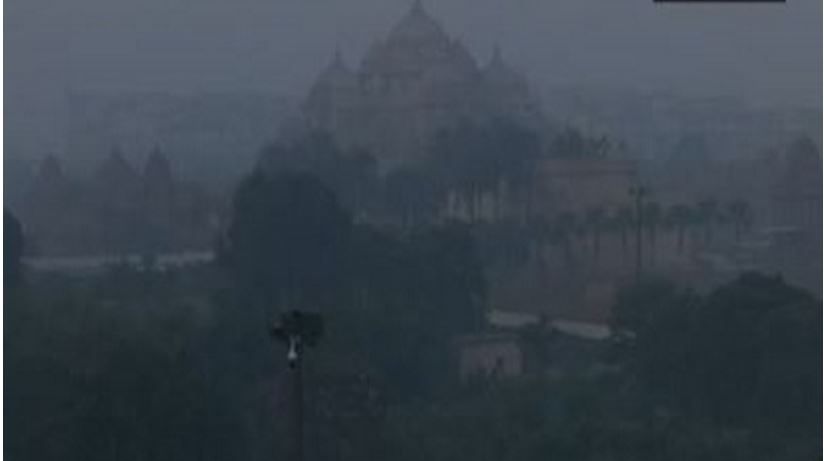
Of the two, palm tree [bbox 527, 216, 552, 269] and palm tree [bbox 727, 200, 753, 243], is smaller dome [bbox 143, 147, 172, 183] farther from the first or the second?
palm tree [bbox 727, 200, 753, 243]

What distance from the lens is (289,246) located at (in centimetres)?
398

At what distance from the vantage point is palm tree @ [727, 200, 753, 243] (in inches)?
154

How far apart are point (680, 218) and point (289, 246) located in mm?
862

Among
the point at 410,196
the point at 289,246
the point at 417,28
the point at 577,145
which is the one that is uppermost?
the point at 417,28

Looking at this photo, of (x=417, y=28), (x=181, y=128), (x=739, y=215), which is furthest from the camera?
(x=739, y=215)

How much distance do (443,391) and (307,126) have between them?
0.65m

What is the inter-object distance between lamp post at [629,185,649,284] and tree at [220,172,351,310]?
0.64 meters

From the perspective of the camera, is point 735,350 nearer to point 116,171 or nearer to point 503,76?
point 503,76

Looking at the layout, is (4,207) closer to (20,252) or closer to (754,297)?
(20,252)

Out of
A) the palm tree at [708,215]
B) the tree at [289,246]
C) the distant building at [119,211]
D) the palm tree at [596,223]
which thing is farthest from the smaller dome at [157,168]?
the palm tree at [708,215]

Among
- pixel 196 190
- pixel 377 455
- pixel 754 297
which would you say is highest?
pixel 196 190

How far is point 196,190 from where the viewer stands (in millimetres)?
3930

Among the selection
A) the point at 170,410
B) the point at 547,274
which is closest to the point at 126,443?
the point at 170,410

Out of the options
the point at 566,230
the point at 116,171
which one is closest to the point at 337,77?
the point at 116,171
